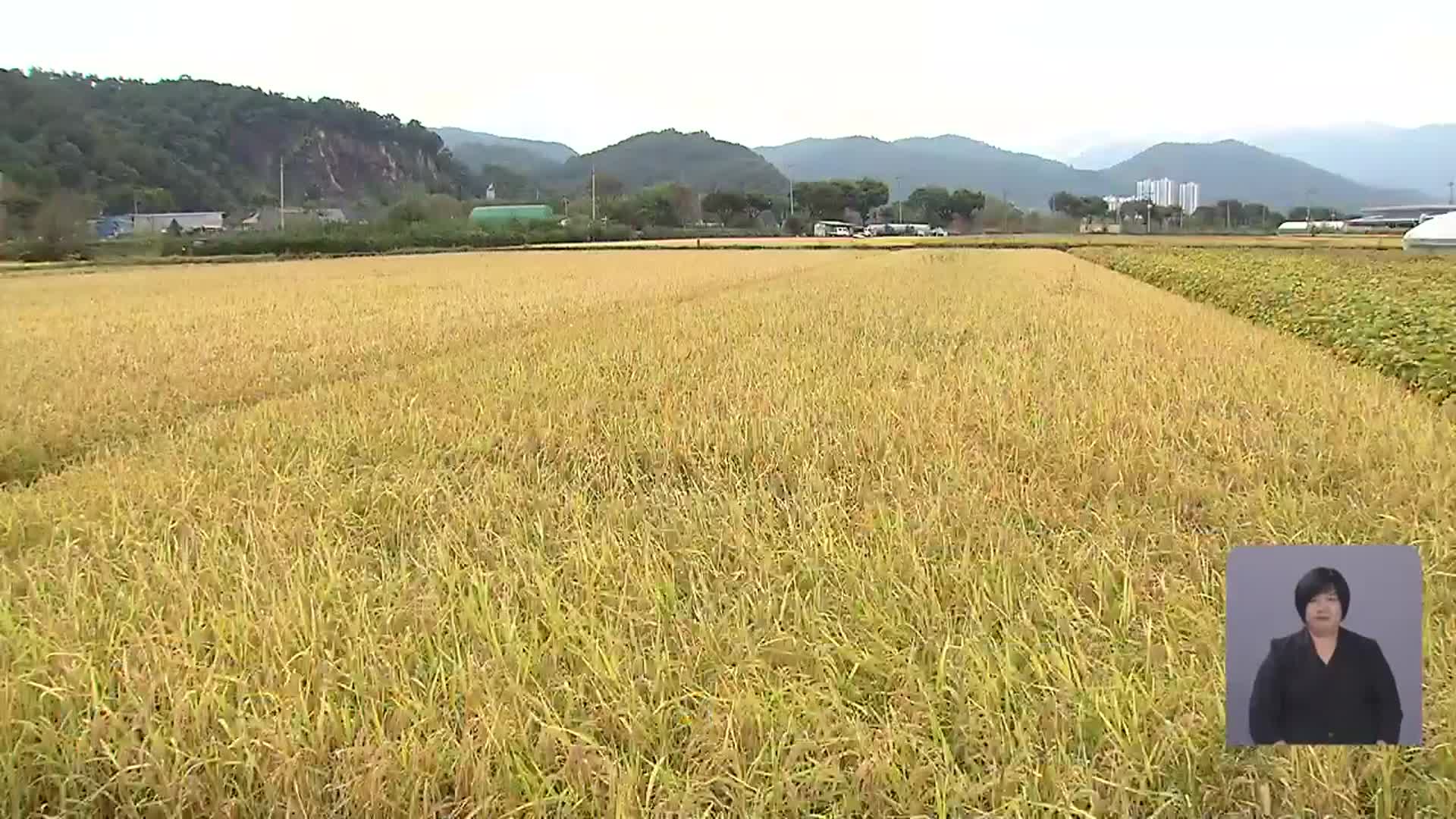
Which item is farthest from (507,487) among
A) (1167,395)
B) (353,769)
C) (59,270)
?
(59,270)

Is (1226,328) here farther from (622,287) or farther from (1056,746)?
(622,287)

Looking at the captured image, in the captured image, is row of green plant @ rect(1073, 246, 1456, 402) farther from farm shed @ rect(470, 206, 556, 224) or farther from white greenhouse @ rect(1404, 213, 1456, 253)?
farm shed @ rect(470, 206, 556, 224)

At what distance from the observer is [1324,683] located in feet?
4.90

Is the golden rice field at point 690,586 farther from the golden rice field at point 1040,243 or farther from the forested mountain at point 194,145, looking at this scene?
the forested mountain at point 194,145

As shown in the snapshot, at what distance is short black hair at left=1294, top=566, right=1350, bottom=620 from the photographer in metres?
1.45

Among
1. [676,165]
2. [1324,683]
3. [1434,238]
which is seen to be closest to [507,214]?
[1434,238]

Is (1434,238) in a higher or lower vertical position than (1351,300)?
higher

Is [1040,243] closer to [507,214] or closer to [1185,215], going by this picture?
[507,214]

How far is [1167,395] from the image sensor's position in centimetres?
561

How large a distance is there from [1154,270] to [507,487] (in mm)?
20752

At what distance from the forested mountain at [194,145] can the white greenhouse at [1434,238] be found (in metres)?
53.6

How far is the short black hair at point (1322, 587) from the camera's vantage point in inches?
56.9

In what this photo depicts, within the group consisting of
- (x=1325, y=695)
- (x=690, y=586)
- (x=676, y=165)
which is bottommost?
(x=690, y=586)

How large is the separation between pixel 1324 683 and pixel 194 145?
69.3m
